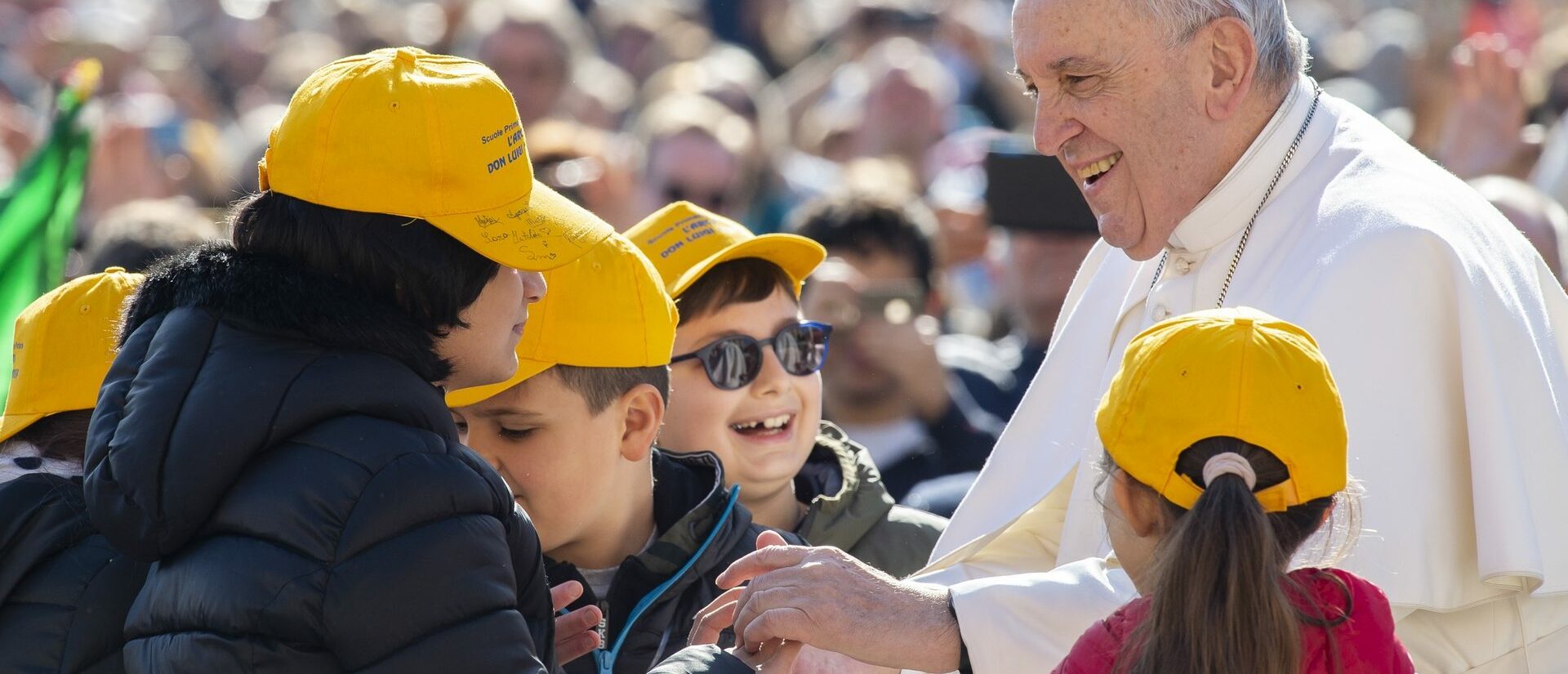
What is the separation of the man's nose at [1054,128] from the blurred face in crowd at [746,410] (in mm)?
913

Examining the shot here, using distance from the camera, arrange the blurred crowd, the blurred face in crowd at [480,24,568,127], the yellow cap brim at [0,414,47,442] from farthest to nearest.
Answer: the blurred face in crowd at [480,24,568,127], the blurred crowd, the yellow cap brim at [0,414,47,442]

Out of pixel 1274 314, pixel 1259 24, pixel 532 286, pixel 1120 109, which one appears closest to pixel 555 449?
pixel 532 286

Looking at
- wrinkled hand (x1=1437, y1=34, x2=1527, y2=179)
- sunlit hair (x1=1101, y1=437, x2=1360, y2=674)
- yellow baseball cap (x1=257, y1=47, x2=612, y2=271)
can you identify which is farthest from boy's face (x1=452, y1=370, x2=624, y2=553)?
wrinkled hand (x1=1437, y1=34, x2=1527, y2=179)

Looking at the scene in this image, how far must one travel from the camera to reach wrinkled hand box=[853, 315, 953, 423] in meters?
5.89

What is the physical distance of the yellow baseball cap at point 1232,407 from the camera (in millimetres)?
2367

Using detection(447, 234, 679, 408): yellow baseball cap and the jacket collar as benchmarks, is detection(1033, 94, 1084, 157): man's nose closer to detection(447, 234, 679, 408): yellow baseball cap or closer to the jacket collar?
detection(447, 234, 679, 408): yellow baseball cap

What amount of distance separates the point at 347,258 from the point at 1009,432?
5.50ft

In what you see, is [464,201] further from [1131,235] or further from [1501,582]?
[1501,582]

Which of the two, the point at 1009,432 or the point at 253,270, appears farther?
the point at 1009,432

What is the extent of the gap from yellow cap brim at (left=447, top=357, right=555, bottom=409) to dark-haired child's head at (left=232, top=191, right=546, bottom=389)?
2.36 ft

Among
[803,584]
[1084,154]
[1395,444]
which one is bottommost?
[803,584]

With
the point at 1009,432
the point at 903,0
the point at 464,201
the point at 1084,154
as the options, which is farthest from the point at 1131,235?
the point at 903,0

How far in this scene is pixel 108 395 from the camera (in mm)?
2559

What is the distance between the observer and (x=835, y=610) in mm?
2773
